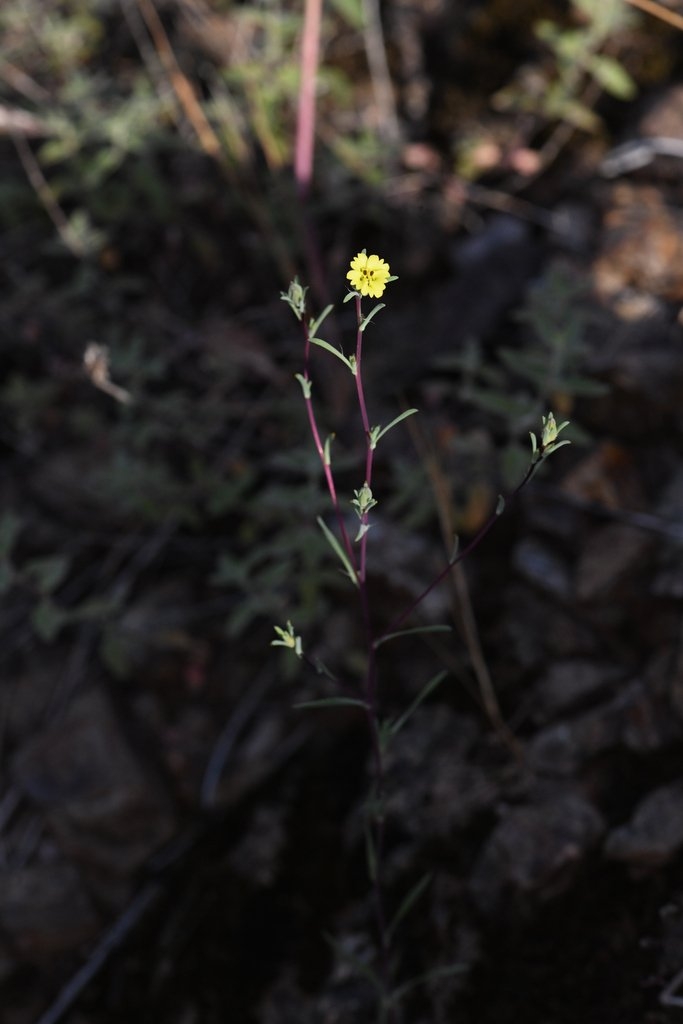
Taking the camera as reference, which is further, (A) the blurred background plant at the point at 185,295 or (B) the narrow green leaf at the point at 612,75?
(B) the narrow green leaf at the point at 612,75

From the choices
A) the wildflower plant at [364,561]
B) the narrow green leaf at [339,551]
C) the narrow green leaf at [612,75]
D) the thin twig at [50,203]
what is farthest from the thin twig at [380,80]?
the narrow green leaf at [339,551]

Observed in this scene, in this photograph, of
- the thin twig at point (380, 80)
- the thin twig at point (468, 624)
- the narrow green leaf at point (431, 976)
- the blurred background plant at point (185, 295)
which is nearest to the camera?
the narrow green leaf at point (431, 976)

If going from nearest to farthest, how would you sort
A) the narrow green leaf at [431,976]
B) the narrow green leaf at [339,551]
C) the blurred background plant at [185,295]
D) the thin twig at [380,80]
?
1. the narrow green leaf at [339,551]
2. the narrow green leaf at [431,976]
3. the blurred background plant at [185,295]
4. the thin twig at [380,80]

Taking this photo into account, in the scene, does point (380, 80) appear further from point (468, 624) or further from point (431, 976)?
point (431, 976)

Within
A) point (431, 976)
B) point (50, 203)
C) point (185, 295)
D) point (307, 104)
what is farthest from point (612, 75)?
point (431, 976)

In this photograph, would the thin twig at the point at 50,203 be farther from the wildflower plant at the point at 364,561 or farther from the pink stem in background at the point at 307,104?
the wildflower plant at the point at 364,561

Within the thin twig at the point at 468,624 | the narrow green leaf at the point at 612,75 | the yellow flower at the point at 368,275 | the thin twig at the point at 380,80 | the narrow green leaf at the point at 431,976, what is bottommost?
the narrow green leaf at the point at 431,976

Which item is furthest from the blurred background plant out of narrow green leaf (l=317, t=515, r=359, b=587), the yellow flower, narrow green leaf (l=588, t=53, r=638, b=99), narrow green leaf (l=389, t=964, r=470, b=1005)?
the yellow flower

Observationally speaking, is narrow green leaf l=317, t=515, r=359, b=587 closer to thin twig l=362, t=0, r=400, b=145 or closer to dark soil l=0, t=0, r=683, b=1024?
dark soil l=0, t=0, r=683, b=1024

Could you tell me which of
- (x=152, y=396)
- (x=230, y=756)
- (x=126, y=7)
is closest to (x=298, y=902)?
(x=230, y=756)
